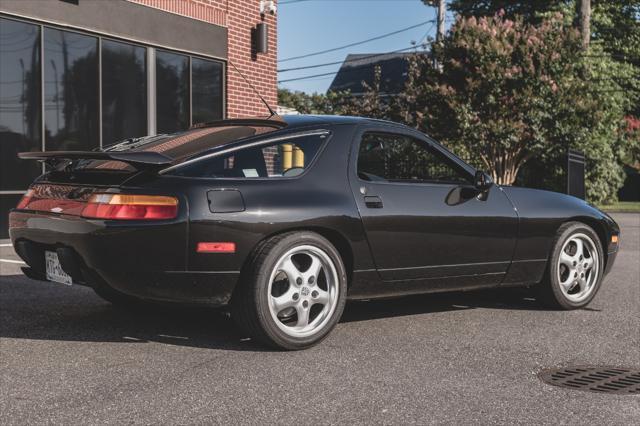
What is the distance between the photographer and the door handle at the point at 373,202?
17.7ft

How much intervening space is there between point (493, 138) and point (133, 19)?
407 inches

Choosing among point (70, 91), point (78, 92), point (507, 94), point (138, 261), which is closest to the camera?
point (138, 261)

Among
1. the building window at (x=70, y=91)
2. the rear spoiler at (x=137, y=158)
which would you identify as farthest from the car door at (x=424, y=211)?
the building window at (x=70, y=91)

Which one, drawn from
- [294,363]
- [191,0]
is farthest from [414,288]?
[191,0]

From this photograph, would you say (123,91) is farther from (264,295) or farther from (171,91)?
(264,295)

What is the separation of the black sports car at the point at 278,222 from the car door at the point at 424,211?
0.04 feet

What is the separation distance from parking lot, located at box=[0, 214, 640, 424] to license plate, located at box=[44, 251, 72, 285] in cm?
40

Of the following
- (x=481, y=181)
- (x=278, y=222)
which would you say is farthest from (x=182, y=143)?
(x=481, y=181)

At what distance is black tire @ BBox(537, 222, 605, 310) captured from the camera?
6512mm

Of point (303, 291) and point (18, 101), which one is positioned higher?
point (18, 101)

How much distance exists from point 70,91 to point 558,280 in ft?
28.7

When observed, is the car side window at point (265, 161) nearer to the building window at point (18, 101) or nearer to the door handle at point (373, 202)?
the door handle at point (373, 202)

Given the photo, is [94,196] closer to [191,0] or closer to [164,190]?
[164,190]

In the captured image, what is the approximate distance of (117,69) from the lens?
1359 cm
